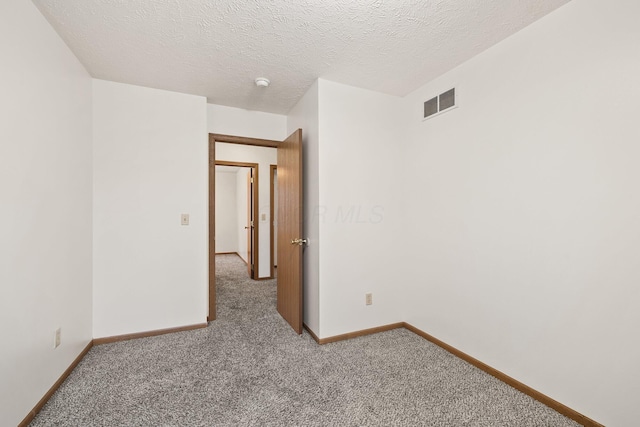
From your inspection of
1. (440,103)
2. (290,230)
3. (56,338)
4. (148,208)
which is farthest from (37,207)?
(440,103)

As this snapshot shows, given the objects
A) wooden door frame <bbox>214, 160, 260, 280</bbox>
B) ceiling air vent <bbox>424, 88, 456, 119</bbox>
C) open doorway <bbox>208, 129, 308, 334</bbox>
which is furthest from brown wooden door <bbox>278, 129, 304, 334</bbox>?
wooden door frame <bbox>214, 160, 260, 280</bbox>

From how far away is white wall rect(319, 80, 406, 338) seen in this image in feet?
8.30

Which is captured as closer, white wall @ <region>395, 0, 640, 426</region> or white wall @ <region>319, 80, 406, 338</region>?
white wall @ <region>395, 0, 640, 426</region>

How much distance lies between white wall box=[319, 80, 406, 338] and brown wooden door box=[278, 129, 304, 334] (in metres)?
0.28

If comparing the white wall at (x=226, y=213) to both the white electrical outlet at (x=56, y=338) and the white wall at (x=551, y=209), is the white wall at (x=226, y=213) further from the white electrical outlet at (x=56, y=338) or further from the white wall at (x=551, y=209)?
the white wall at (x=551, y=209)

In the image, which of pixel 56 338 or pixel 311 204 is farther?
pixel 311 204

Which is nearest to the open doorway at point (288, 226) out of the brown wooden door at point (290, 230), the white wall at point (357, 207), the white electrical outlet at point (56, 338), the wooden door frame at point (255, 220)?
the brown wooden door at point (290, 230)

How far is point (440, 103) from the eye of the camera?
246 cm

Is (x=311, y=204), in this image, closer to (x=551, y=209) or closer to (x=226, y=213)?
(x=551, y=209)

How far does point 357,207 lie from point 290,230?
784 mm

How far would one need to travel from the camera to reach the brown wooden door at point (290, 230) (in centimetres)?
267

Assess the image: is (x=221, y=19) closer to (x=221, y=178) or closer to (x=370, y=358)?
(x=370, y=358)

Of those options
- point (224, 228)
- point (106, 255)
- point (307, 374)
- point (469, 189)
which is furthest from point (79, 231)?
point (224, 228)

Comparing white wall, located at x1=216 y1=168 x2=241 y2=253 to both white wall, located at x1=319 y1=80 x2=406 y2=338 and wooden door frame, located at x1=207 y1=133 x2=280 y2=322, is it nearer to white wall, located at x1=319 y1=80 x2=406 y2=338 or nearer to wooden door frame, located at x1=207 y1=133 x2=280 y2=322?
wooden door frame, located at x1=207 y1=133 x2=280 y2=322
